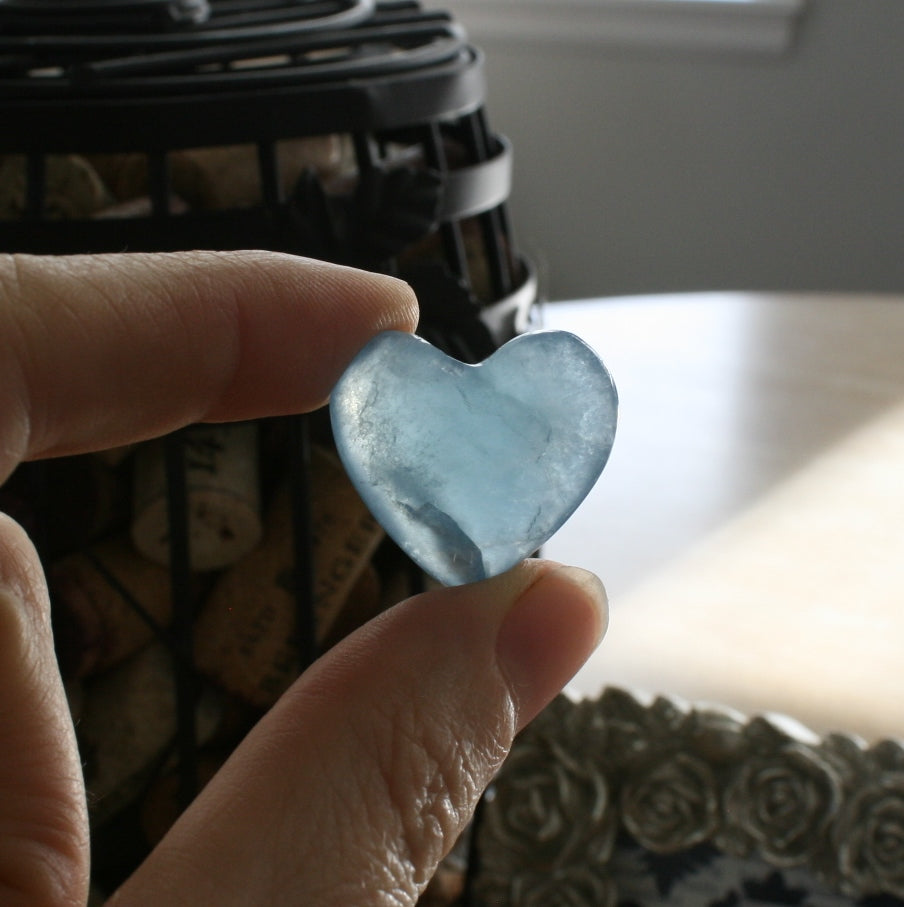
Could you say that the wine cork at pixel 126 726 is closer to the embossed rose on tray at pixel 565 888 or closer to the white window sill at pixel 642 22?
the embossed rose on tray at pixel 565 888

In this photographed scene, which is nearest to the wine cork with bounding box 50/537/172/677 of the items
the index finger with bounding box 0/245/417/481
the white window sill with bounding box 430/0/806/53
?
Result: the index finger with bounding box 0/245/417/481

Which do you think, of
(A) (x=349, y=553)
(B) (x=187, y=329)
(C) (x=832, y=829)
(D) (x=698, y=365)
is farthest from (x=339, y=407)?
(D) (x=698, y=365)

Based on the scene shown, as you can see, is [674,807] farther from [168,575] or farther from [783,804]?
[168,575]

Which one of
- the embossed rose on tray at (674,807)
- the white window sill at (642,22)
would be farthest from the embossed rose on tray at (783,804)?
the white window sill at (642,22)

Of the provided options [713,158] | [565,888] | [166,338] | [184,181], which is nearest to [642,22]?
[713,158]

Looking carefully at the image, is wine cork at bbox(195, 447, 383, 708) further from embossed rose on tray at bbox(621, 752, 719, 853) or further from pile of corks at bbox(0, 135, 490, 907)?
embossed rose on tray at bbox(621, 752, 719, 853)

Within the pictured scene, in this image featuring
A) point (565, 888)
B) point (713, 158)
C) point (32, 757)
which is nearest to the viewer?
point (32, 757)
